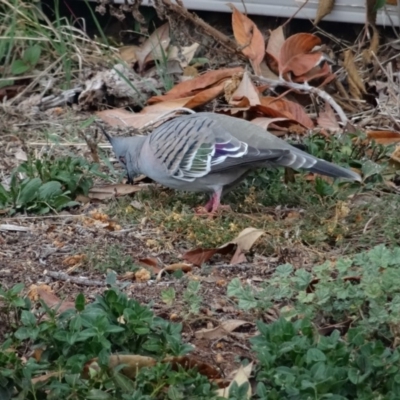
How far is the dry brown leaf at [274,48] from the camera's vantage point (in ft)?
20.2

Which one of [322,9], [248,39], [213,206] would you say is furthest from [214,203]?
[322,9]

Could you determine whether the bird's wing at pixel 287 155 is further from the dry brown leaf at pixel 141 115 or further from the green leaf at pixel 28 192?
the dry brown leaf at pixel 141 115

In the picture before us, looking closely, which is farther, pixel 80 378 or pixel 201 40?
pixel 201 40

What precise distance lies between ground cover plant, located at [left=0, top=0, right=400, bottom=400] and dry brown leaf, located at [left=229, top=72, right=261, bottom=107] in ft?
0.04

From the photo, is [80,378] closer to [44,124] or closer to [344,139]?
[344,139]

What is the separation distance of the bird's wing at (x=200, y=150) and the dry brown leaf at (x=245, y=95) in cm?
99

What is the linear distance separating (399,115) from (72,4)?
2907 mm

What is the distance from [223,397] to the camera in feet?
9.34

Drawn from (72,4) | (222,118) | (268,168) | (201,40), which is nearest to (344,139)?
(268,168)

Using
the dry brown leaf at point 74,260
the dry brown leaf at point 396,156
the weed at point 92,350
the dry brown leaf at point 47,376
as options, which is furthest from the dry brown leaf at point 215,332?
the dry brown leaf at point 396,156

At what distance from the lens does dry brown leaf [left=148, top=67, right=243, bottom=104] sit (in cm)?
601

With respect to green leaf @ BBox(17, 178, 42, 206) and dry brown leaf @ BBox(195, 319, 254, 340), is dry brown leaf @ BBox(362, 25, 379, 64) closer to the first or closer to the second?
green leaf @ BBox(17, 178, 42, 206)

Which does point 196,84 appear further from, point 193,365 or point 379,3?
point 193,365

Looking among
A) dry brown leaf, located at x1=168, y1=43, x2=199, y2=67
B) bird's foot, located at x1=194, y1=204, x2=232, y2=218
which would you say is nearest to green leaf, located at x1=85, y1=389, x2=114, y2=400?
bird's foot, located at x1=194, y1=204, x2=232, y2=218
